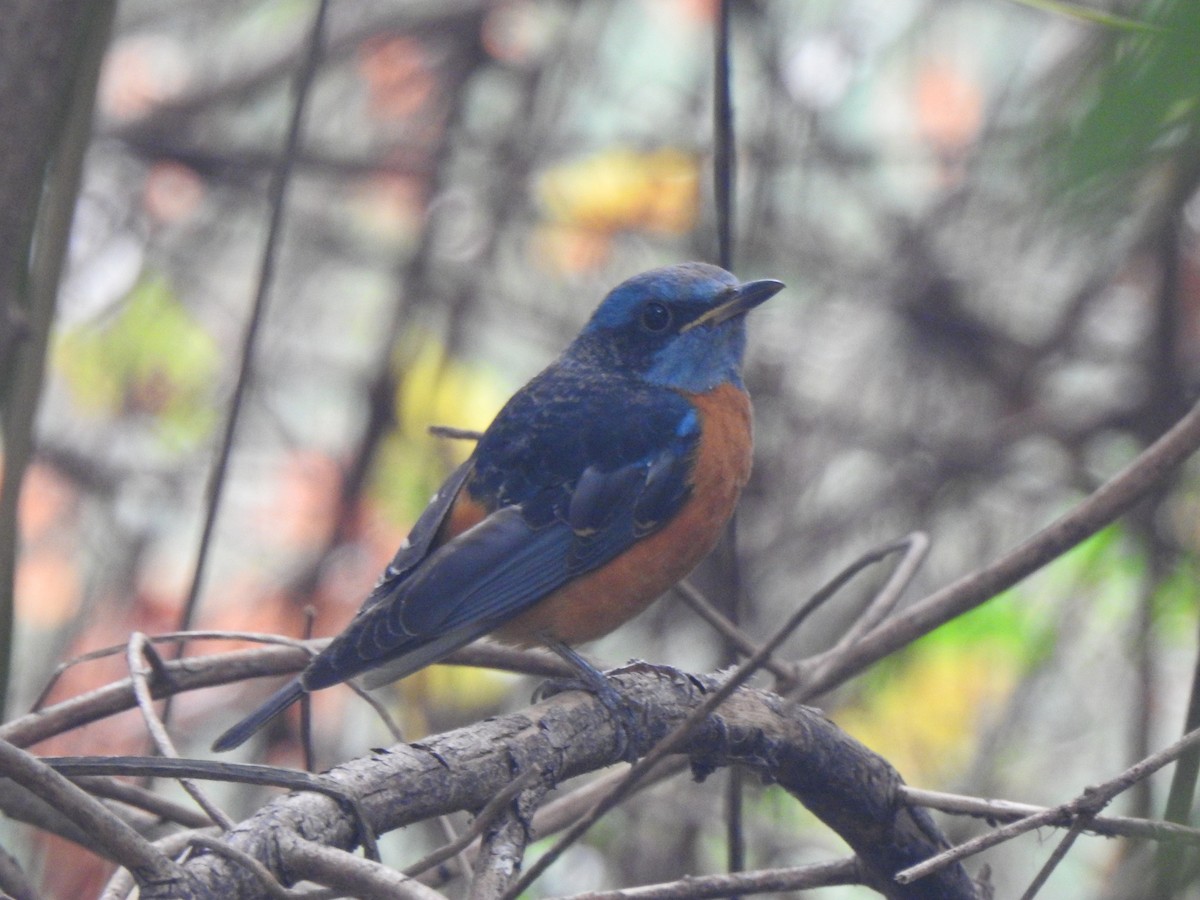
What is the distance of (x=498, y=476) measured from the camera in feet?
11.5

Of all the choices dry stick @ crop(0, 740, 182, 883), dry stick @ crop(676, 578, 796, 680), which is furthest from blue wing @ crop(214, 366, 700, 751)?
dry stick @ crop(0, 740, 182, 883)

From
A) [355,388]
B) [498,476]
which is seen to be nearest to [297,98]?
[498,476]

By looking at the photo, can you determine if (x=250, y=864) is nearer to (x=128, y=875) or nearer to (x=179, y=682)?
(x=128, y=875)

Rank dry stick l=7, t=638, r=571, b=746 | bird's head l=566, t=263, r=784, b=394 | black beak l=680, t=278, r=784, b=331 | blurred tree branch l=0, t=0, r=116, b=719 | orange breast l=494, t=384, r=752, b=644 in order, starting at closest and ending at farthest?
dry stick l=7, t=638, r=571, b=746 < blurred tree branch l=0, t=0, r=116, b=719 < orange breast l=494, t=384, r=752, b=644 < black beak l=680, t=278, r=784, b=331 < bird's head l=566, t=263, r=784, b=394

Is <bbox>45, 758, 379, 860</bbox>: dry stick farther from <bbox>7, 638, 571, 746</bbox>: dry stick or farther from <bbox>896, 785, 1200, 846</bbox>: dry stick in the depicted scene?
<bbox>896, 785, 1200, 846</bbox>: dry stick

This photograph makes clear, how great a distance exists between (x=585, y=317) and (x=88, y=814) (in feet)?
14.8

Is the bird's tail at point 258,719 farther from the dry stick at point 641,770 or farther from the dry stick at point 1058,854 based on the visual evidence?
the dry stick at point 1058,854

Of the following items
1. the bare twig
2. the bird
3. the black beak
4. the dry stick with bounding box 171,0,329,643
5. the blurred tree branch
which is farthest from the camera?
the black beak

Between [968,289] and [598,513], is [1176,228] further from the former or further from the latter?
[598,513]

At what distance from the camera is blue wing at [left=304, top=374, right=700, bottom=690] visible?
2.85 m


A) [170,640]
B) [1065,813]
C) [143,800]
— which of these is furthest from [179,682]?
[1065,813]

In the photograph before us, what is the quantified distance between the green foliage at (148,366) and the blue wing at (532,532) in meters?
2.59

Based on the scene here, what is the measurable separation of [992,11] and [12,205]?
4490 millimetres

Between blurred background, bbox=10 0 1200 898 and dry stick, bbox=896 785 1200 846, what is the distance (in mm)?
2552
